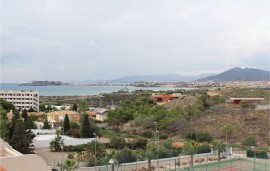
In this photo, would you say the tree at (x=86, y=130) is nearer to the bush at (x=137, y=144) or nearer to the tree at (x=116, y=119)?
the bush at (x=137, y=144)

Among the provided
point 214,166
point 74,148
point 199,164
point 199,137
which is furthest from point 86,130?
point 214,166

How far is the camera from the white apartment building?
7769 cm

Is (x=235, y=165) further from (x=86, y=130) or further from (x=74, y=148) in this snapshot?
(x=86, y=130)

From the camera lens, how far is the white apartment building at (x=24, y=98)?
77.7 m

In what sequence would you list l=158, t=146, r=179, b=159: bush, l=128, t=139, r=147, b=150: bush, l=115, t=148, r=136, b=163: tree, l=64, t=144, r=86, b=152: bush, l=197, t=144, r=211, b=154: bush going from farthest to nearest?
1. l=128, t=139, r=147, b=150: bush
2. l=64, t=144, r=86, b=152: bush
3. l=197, t=144, r=211, b=154: bush
4. l=158, t=146, r=179, b=159: bush
5. l=115, t=148, r=136, b=163: tree

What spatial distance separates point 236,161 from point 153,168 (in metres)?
7.00

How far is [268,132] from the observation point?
39.6 meters

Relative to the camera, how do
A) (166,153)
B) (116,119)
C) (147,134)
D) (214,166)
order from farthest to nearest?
1. (116,119)
2. (147,134)
3. (166,153)
4. (214,166)

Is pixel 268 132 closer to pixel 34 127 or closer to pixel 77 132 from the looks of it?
pixel 77 132

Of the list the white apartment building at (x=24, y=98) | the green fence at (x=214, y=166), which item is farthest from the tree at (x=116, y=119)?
the white apartment building at (x=24, y=98)

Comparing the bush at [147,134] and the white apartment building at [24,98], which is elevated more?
the white apartment building at [24,98]

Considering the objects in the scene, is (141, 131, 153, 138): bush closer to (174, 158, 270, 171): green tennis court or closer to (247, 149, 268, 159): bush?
(247, 149, 268, 159): bush

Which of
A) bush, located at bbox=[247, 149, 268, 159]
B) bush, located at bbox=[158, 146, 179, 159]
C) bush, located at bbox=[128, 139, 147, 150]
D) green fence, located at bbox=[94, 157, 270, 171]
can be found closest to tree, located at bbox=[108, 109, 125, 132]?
bush, located at bbox=[128, 139, 147, 150]

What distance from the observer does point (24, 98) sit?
79.4 metres
